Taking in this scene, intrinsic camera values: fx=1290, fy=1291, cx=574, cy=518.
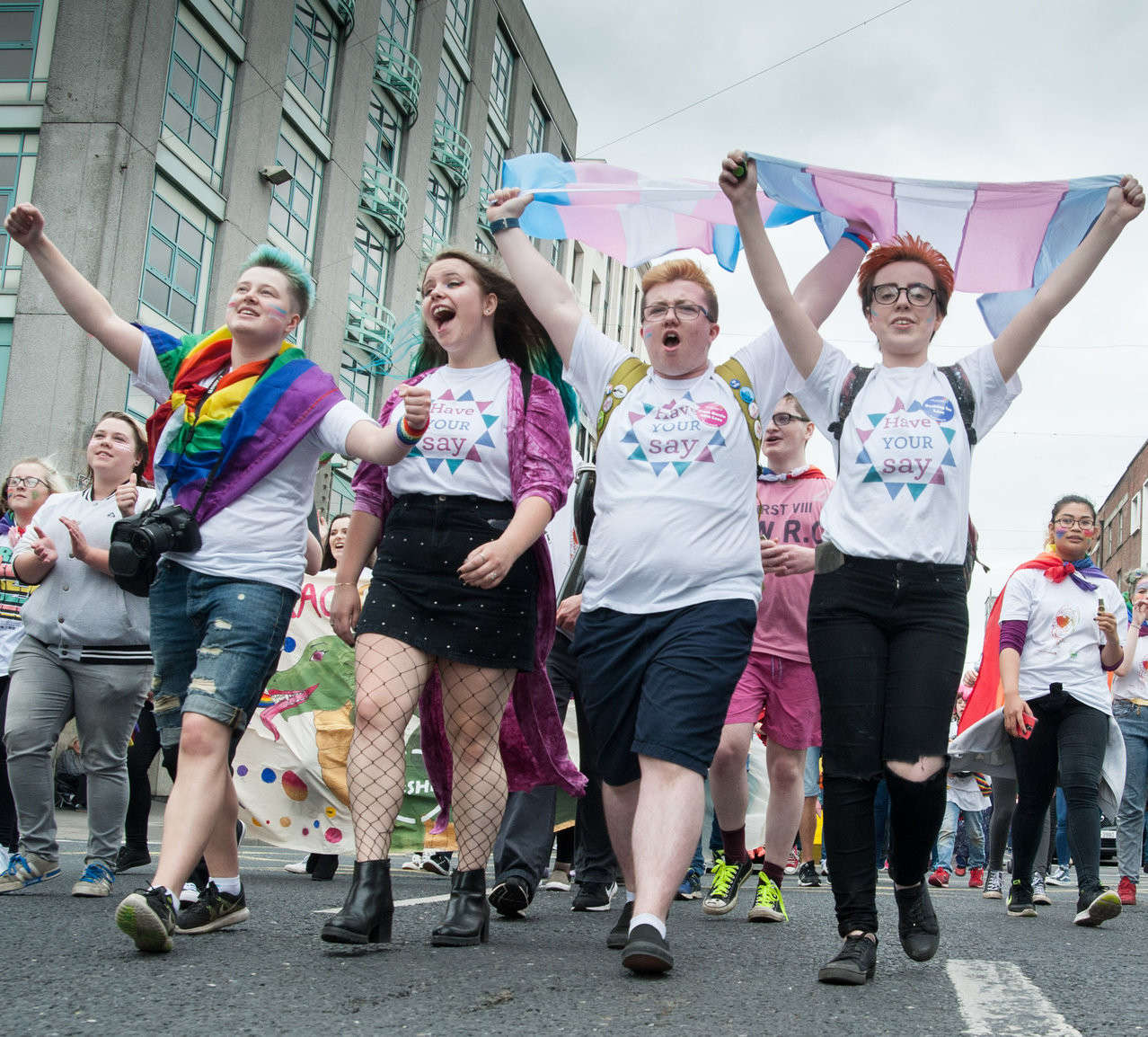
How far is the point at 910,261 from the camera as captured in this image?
389 centimetres

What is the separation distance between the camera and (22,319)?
18.2 metres

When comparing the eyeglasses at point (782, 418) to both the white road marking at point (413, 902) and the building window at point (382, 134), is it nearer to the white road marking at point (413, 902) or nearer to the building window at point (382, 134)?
the white road marking at point (413, 902)

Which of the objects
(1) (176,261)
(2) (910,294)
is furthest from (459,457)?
(1) (176,261)

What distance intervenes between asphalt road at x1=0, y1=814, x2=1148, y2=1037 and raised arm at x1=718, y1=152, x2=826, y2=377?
5.94 feet

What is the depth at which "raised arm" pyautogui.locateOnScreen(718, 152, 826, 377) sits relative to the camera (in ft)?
12.2

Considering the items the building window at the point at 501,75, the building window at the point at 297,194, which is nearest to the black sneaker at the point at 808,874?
the building window at the point at 297,194

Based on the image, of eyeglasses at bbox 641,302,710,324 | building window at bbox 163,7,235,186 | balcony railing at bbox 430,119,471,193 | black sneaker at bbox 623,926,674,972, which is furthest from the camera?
balcony railing at bbox 430,119,471,193

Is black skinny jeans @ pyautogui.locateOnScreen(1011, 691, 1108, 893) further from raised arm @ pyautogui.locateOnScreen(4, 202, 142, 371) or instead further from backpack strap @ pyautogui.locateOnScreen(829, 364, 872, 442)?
raised arm @ pyautogui.locateOnScreen(4, 202, 142, 371)

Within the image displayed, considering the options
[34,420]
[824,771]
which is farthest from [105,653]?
[34,420]

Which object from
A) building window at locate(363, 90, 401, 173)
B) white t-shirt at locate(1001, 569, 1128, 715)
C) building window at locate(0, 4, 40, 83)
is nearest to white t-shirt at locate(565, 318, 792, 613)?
white t-shirt at locate(1001, 569, 1128, 715)

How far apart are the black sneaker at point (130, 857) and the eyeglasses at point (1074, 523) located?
488 cm

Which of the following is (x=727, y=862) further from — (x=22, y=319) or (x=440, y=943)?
(x=22, y=319)

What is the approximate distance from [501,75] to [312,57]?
39.7 feet

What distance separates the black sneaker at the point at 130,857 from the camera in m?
6.31
